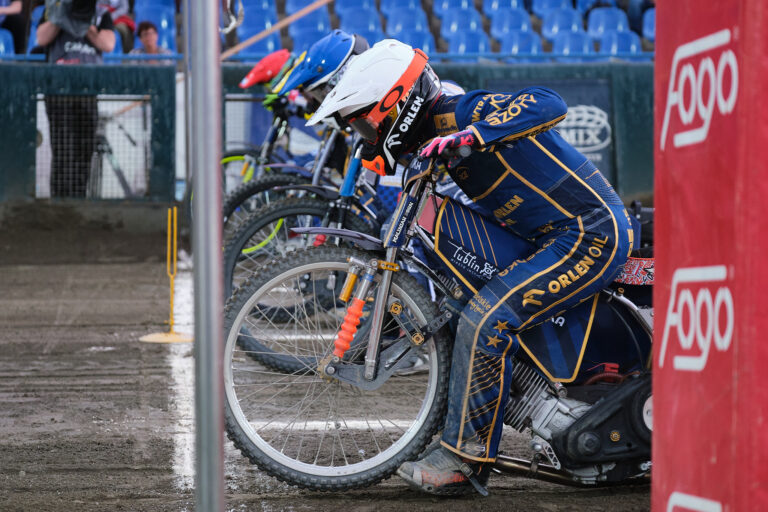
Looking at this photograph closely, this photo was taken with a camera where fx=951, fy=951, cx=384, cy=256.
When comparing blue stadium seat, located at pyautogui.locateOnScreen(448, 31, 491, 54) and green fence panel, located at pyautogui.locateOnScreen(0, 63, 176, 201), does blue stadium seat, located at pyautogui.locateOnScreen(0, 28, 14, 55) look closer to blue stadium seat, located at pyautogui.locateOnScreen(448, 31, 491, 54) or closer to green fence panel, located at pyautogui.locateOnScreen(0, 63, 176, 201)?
green fence panel, located at pyautogui.locateOnScreen(0, 63, 176, 201)

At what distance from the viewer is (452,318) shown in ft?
12.6

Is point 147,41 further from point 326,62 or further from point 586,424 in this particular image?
point 586,424

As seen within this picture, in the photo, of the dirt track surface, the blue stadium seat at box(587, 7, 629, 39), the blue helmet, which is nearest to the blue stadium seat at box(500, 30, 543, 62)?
the blue stadium seat at box(587, 7, 629, 39)

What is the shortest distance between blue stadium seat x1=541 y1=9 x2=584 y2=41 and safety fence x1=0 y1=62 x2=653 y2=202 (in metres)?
4.58

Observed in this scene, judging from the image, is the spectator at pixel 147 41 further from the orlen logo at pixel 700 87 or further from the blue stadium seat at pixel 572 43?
the orlen logo at pixel 700 87

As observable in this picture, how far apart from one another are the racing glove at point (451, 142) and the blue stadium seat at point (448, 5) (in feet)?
42.9

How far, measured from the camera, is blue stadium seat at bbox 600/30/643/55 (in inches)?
590

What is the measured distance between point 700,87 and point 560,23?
1474 centimetres

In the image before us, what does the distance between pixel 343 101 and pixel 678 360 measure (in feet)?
6.96

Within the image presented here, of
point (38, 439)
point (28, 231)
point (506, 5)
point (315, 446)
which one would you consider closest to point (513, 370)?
point (315, 446)

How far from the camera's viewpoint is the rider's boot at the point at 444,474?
12.1ft

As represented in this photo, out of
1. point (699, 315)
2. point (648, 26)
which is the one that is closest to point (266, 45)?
point (648, 26)

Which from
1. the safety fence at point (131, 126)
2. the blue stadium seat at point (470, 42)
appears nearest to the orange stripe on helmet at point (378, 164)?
the safety fence at point (131, 126)

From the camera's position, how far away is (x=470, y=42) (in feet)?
49.1
